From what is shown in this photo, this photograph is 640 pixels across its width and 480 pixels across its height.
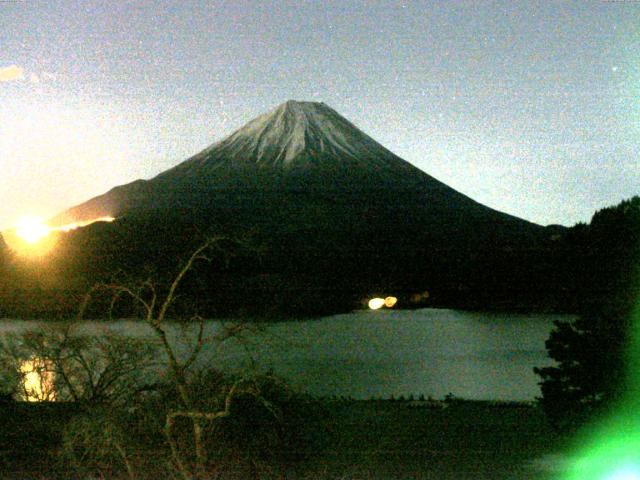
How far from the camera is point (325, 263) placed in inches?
1805

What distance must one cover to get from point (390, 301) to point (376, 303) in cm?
83

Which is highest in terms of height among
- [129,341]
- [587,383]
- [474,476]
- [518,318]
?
[129,341]

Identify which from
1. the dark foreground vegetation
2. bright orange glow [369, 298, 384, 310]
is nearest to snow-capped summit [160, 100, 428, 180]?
bright orange glow [369, 298, 384, 310]

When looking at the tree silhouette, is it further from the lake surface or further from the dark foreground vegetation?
the lake surface

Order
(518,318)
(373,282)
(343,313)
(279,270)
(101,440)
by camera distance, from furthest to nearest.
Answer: (373,282)
(279,270)
(343,313)
(518,318)
(101,440)

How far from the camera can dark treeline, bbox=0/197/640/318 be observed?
568 centimetres

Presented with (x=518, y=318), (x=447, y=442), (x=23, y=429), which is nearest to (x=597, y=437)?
(x=447, y=442)

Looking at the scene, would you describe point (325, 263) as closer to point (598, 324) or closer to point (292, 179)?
point (292, 179)

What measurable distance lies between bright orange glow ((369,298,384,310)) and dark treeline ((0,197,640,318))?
0.52 metres

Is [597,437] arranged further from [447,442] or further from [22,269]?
[22,269]

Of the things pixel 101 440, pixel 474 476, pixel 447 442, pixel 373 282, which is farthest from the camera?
pixel 373 282

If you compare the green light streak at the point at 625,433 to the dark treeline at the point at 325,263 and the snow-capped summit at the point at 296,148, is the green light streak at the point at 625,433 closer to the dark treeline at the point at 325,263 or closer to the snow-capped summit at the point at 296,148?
the dark treeline at the point at 325,263

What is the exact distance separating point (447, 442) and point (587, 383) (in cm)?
240

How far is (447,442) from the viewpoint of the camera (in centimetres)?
756
